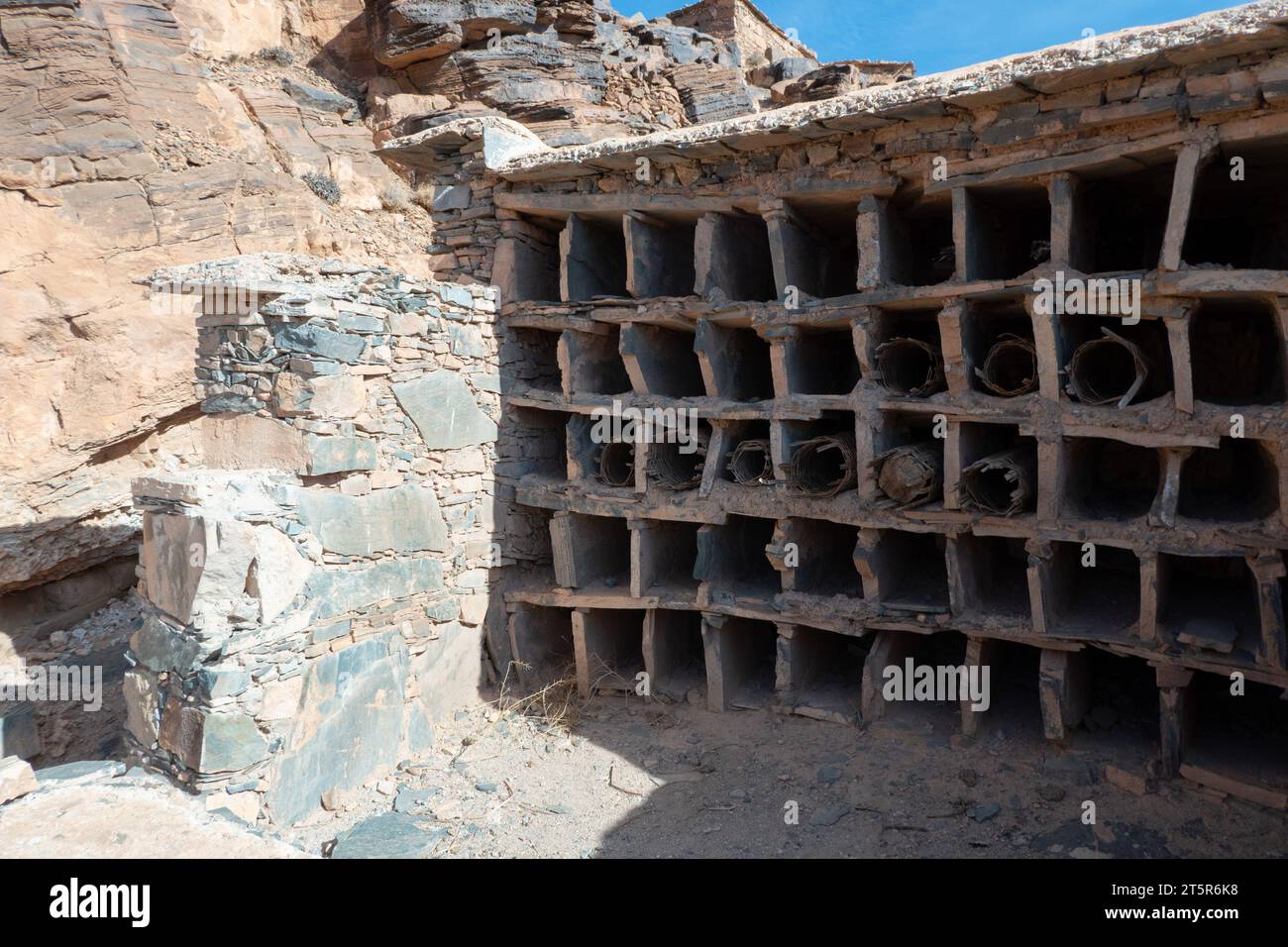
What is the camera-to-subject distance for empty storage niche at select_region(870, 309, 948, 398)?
5672 mm

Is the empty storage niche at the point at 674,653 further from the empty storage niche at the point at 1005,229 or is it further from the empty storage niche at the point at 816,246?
the empty storage niche at the point at 1005,229

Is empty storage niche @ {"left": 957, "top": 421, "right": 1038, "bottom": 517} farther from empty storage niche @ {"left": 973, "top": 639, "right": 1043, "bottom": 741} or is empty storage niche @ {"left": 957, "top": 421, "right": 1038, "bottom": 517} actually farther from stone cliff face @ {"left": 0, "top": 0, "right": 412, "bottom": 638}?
stone cliff face @ {"left": 0, "top": 0, "right": 412, "bottom": 638}

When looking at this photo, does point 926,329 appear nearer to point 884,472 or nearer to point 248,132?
point 884,472

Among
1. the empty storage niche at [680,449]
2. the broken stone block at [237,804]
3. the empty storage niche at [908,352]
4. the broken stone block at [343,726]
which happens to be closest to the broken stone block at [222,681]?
the broken stone block at [343,726]

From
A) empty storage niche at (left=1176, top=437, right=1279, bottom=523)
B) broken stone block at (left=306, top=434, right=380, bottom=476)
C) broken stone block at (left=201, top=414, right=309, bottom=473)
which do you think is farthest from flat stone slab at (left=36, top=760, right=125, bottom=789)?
empty storage niche at (left=1176, top=437, right=1279, bottom=523)

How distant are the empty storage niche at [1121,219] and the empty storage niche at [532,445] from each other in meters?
4.28

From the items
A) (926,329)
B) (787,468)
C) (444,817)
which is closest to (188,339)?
(444,817)

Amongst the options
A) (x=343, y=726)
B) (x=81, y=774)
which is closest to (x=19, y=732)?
(x=81, y=774)

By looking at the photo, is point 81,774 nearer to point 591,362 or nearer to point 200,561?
point 200,561

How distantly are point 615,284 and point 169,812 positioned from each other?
16.9ft

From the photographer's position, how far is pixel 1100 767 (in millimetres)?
5137

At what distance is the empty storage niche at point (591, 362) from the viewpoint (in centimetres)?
678

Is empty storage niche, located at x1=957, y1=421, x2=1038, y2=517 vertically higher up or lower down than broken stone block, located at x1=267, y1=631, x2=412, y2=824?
higher up

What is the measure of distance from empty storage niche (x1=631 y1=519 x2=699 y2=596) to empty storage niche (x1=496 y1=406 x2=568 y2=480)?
97 centimetres
